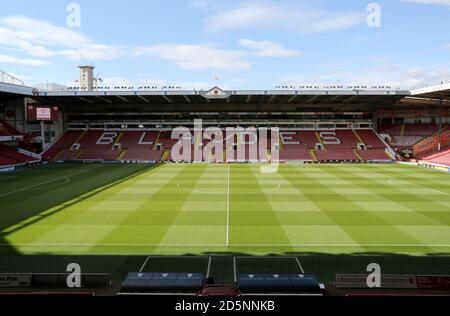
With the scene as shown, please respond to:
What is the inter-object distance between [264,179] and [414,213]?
16.0 m

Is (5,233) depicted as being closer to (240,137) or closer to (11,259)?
(11,259)

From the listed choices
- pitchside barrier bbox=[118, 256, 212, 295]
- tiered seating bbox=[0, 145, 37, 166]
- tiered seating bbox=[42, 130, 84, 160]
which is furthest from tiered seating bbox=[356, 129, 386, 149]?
pitchside barrier bbox=[118, 256, 212, 295]

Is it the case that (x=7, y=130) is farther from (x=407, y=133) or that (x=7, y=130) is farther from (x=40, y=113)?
(x=407, y=133)

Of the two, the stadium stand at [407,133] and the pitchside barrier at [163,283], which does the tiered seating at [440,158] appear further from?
the pitchside barrier at [163,283]

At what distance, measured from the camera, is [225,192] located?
29.0 meters

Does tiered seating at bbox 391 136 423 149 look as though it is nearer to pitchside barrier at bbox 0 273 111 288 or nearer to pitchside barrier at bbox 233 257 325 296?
pitchside barrier at bbox 233 257 325 296

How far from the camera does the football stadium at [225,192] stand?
13352 mm

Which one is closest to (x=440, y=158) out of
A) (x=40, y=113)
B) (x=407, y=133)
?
(x=407, y=133)

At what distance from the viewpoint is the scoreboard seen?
48031 mm

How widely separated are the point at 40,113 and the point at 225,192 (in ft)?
104

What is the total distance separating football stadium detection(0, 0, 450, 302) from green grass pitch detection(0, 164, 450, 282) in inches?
5.0

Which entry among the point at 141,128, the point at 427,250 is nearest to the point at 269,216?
the point at 427,250

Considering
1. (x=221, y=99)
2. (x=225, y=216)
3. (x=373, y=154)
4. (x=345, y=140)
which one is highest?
(x=221, y=99)

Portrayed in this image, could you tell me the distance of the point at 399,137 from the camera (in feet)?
197
